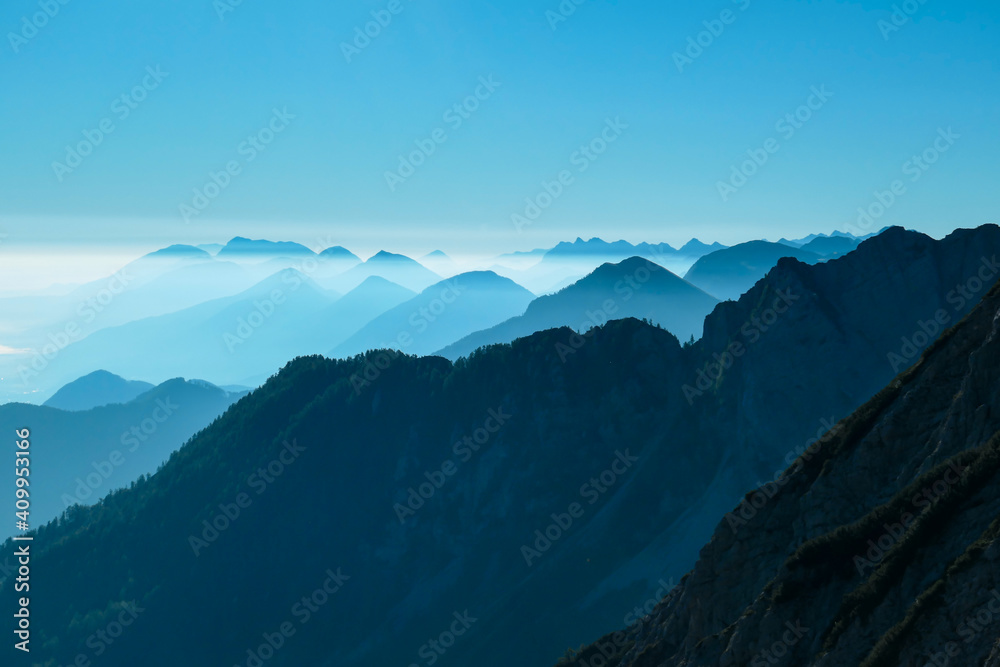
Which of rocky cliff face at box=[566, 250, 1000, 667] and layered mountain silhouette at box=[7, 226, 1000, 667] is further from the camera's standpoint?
layered mountain silhouette at box=[7, 226, 1000, 667]

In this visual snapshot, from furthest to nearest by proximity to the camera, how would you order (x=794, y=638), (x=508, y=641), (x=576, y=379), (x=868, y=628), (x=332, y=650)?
1. (x=576, y=379)
2. (x=332, y=650)
3. (x=508, y=641)
4. (x=794, y=638)
5. (x=868, y=628)

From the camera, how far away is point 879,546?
4559 centimetres

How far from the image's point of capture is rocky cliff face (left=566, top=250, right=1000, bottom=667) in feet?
120

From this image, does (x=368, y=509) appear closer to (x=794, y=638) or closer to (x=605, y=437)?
(x=605, y=437)

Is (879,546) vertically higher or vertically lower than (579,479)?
lower

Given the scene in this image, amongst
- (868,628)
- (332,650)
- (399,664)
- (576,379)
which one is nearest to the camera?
(868,628)

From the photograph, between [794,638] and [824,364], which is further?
[824,364]

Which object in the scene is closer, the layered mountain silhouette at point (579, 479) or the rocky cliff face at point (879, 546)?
the rocky cliff face at point (879, 546)

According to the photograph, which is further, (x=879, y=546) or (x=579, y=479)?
(x=579, y=479)

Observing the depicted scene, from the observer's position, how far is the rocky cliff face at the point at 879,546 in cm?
3669

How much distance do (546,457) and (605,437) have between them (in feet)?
42.3

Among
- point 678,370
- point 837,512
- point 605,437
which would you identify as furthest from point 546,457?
point 837,512

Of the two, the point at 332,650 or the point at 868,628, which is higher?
the point at 332,650

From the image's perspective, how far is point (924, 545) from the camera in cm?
4156
